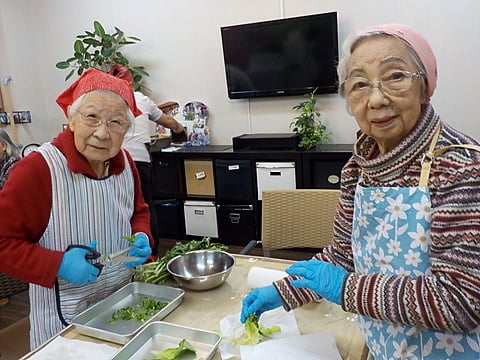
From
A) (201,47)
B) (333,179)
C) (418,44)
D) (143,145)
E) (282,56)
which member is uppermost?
(201,47)

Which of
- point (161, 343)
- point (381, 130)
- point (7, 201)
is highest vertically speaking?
point (381, 130)

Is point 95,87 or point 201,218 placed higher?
point 95,87

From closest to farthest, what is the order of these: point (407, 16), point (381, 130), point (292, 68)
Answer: point (381, 130)
point (407, 16)
point (292, 68)

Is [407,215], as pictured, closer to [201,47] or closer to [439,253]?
[439,253]

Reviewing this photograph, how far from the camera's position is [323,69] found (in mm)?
3311

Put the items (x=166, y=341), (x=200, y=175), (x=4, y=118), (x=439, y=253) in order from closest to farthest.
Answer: (x=439, y=253) → (x=166, y=341) → (x=200, y=175) → (x=4, y=118)

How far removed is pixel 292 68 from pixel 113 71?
1528 millimetres

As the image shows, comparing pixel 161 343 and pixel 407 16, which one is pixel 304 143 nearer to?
pixel 407 16

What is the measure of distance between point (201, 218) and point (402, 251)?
295cm

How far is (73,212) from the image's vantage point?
1.28 meters

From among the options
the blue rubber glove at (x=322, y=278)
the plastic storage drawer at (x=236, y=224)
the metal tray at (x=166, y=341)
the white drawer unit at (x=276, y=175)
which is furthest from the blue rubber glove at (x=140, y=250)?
the plastic storage drawer at (x=236, y=224)

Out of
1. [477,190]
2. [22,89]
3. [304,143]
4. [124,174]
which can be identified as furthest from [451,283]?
[22,89]

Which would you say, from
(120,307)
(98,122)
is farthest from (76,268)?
(98,122)

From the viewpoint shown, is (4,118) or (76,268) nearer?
(76,268)
